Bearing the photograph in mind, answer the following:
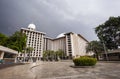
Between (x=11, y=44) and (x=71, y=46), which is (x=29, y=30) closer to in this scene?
(x=71, y=46)

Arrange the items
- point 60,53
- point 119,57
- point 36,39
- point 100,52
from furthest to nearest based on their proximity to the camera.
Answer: point 36,39, point 60,53, point 100,52, point 119,57

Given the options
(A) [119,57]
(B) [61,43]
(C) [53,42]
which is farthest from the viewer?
(C) [53,42]

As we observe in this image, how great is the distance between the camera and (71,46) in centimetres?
11900

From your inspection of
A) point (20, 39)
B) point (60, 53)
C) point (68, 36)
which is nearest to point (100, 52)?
point (20, 39)

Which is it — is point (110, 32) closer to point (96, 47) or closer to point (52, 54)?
point (96, 47)

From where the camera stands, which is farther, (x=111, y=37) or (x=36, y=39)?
(x=36, y=39)

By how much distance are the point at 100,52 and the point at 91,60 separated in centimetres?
4460

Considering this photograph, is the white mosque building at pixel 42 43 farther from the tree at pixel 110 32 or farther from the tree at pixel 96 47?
the tree at pixel 110 32

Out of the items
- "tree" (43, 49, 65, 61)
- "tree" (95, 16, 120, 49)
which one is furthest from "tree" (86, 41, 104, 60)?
"tree" (43, 49, 65, 61)

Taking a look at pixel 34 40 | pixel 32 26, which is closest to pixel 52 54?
pixel 34 40

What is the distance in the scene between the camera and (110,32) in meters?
47.9

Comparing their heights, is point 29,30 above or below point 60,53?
above

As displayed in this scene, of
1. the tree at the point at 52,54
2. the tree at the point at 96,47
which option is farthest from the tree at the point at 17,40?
the tree at the point at 52,54

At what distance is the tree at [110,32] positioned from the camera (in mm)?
45438
